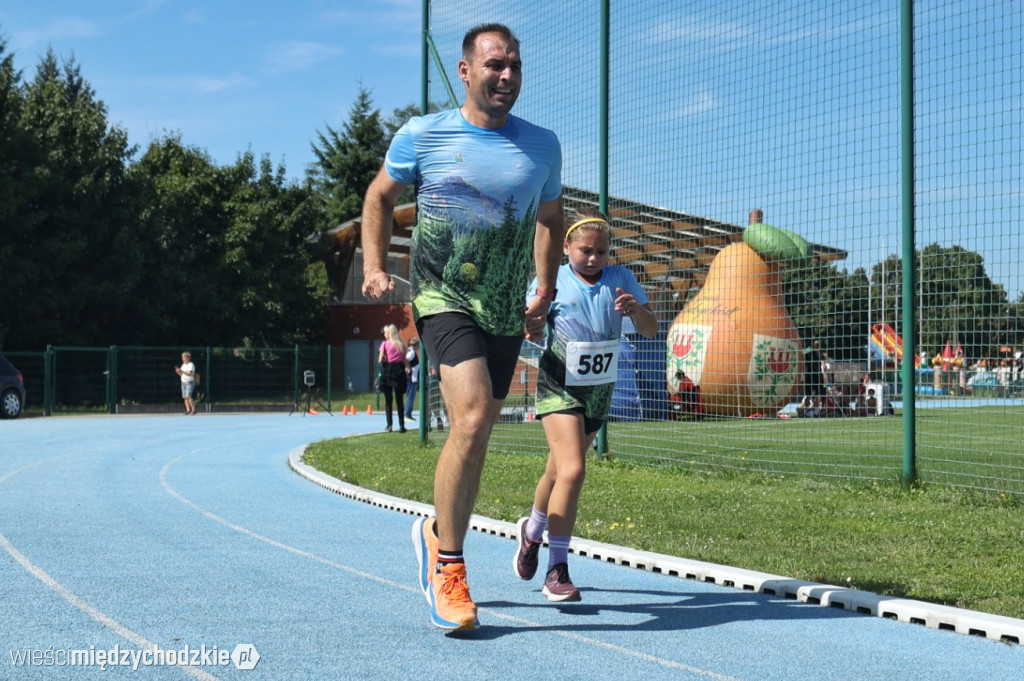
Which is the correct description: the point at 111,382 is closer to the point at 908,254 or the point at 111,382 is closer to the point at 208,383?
the point at 208,383

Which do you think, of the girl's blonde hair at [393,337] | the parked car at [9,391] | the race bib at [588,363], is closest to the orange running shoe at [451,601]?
the race bib at [588,363]

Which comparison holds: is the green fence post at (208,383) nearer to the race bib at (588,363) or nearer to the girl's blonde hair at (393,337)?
the girl's blonde hair at (393,337)

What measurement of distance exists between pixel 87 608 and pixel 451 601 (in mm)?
1862

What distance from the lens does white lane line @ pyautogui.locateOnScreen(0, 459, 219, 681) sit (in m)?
4.32

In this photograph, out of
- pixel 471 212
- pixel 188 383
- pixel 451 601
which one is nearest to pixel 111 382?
pixel 188 383

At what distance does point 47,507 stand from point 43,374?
2528 centimetres

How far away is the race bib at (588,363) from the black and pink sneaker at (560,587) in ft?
3.04

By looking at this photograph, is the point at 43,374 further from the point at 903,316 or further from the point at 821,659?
the point at 821,659

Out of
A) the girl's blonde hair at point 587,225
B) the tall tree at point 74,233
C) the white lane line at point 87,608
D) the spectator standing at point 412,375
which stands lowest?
the white lane line at point 87,608

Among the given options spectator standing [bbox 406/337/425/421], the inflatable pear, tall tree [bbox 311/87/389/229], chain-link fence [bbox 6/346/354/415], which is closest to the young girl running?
the inflatable pear

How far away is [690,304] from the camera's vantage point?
1413cm

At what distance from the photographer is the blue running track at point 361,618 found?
173 inches

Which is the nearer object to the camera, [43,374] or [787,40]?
[787,40]

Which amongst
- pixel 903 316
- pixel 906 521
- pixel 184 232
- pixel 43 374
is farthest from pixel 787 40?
pixel 184 232
